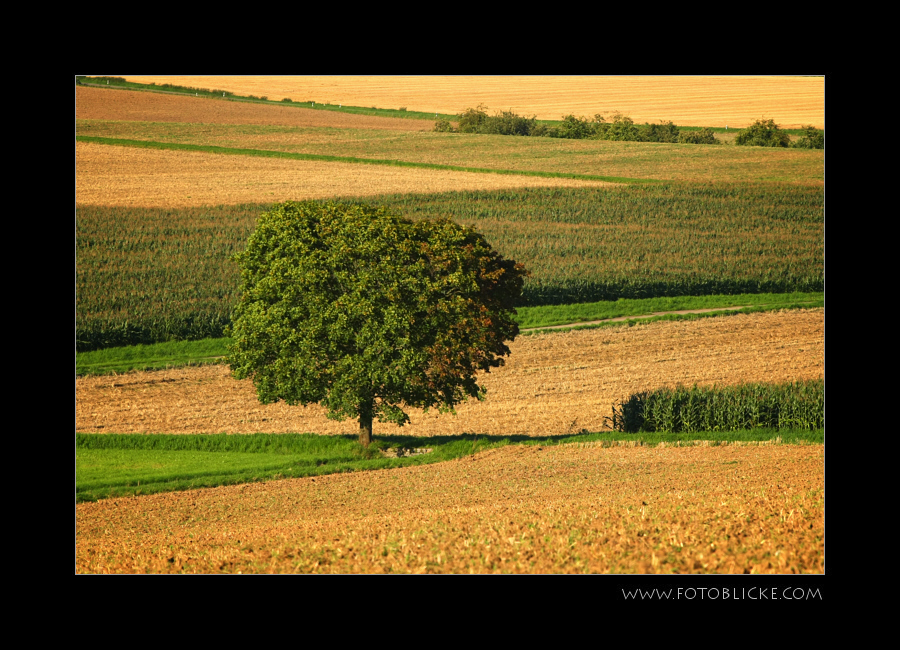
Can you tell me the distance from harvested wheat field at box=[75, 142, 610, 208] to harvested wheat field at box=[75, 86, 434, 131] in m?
1.68

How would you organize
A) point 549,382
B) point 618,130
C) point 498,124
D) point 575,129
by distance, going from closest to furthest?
point 549,382
point 618,130
point 498,124
point 575,129

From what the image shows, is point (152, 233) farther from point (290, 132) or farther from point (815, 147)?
point (815, 147)

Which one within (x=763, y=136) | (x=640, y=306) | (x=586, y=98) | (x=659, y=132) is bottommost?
(x=640, y=306)

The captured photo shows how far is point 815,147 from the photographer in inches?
1642

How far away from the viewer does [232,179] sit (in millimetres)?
42250

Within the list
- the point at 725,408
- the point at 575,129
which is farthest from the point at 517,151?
the point at 725,408

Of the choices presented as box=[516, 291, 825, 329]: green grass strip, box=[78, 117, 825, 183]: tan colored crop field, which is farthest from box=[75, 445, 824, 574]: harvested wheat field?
box=[78, 117, 825, 183]: tan colored crop field

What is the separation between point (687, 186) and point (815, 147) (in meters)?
6.58

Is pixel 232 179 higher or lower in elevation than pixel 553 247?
higher

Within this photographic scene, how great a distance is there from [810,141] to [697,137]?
36.1 feet

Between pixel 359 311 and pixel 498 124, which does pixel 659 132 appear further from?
pixel 359 311

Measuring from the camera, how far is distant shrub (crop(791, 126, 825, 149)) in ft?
129
